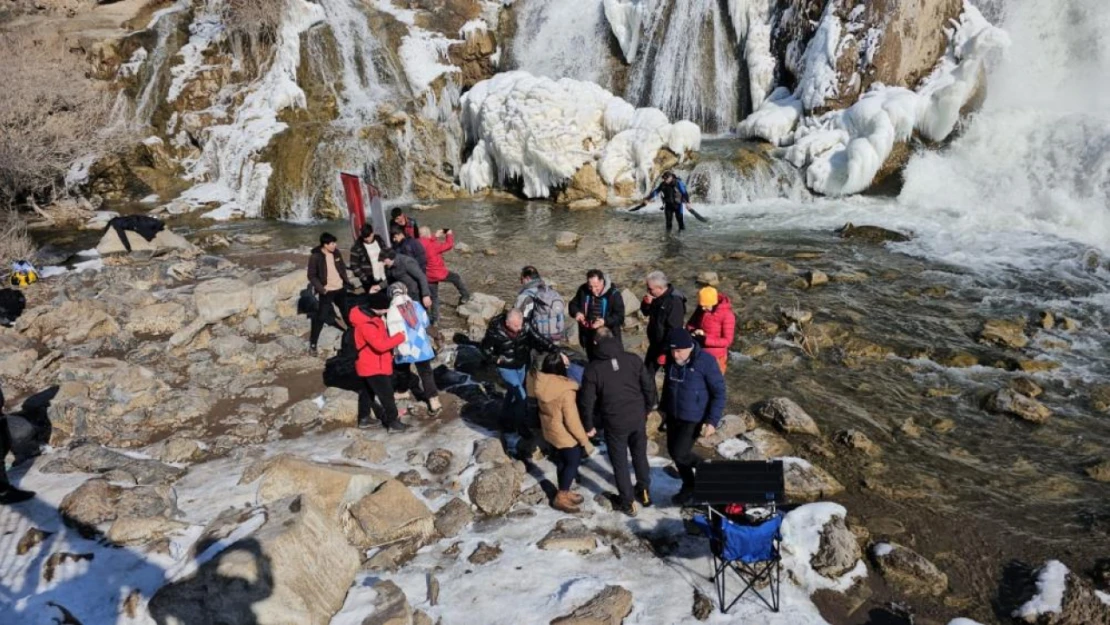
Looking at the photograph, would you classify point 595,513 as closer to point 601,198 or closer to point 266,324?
point 266,324

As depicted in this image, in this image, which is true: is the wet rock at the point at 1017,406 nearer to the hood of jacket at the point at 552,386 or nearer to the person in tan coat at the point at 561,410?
the person in tan coat at the point at 561,410

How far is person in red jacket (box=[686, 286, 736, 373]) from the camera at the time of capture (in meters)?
6.10

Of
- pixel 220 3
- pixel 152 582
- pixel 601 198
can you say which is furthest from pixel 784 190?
pixel 220 3

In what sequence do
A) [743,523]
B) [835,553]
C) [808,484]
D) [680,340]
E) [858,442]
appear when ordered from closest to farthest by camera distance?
[743,523] < [835,553] < [680,340] < [808,484] < [858,442]

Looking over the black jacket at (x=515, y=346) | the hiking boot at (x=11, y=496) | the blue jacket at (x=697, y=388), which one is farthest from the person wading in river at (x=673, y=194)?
the hiking boot at (x=11, y=496)

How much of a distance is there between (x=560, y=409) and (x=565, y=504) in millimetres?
947

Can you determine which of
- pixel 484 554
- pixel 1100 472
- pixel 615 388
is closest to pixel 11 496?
pixel 484 554

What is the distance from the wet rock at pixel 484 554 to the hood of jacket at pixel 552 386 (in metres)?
1.27

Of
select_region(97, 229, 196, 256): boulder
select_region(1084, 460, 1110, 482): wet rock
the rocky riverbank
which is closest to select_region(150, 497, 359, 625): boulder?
the rocky riverbank

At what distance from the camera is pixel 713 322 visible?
20.2 ft

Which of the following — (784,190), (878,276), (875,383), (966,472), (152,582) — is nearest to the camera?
(152,582)

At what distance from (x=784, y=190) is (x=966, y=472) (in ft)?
44.6

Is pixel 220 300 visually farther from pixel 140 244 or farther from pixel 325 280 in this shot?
pixel 140 244

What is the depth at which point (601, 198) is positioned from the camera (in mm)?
19969
